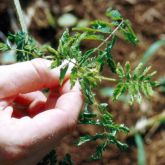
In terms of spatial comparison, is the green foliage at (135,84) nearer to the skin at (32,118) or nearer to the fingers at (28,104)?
the skin at (32,118)

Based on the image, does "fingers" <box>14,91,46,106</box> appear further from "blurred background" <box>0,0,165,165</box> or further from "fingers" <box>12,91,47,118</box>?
"blurred background" <box>0,0,165,165</box>

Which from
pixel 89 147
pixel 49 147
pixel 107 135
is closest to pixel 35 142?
pixel 49 147

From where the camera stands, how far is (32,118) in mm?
951

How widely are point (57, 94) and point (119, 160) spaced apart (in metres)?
1.21

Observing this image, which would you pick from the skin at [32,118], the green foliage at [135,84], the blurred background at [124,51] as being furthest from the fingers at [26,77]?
the blurred background at [124,51]

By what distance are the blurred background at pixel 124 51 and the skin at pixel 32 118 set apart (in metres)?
1.09

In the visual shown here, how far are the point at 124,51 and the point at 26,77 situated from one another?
1511 mm

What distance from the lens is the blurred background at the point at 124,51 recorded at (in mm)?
2150

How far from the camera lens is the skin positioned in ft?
2.95

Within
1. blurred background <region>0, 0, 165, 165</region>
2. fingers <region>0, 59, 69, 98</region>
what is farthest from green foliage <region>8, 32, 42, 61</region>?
blurred background <region>0, 0, 165, 165</region>

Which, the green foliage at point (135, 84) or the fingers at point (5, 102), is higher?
Result: the green foliage at point (135, 84)

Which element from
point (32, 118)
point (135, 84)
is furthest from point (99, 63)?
point (32, 118)

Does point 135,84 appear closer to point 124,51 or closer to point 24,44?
point 24,44

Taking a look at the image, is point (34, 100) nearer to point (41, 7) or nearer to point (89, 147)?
point (89, 147)
